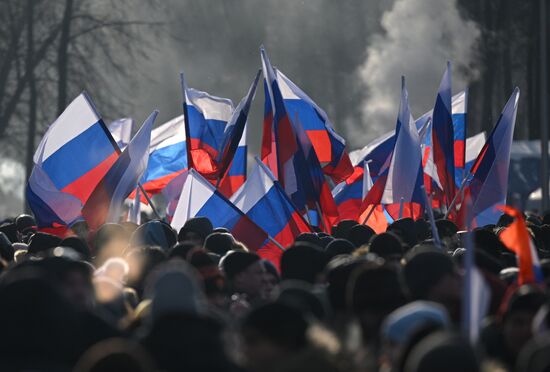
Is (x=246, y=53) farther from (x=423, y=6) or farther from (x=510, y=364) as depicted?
(x=510, y=364)

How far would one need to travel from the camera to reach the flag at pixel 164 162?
16.7 metres

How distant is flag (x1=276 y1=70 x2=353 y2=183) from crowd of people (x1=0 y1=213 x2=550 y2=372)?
668 centimetres

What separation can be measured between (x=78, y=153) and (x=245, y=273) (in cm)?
644

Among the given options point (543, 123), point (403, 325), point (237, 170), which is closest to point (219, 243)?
point (403, 325)

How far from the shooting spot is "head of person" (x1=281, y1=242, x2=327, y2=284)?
27.3 ft

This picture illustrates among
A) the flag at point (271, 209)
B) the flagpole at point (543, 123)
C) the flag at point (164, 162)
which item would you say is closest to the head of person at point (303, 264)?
the flag at point (271, 209)

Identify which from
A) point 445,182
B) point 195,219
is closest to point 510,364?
point 195,219

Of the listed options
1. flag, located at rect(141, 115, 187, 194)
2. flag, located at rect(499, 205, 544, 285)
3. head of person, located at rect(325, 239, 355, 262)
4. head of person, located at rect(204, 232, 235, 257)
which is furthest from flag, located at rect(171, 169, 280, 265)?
flag, located at rect(499, 205, 544, 285)

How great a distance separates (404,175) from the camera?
44.4 feet

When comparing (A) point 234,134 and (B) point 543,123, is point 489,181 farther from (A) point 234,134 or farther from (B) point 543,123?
(B) point 543,123

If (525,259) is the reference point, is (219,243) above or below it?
below

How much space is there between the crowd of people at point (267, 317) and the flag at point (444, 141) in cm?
604

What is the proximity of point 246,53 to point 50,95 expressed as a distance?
1449 centimetres

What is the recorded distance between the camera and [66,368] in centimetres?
538
